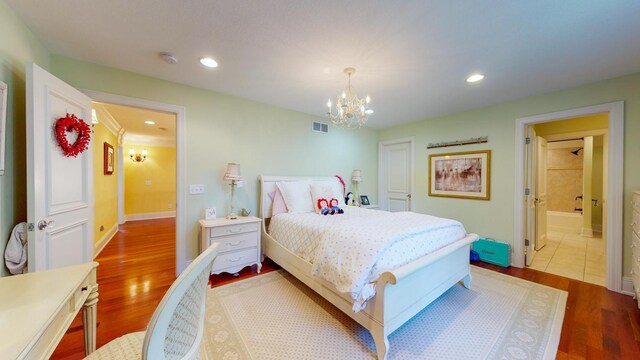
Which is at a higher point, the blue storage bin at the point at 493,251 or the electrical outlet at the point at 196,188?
the electrical outlet at the point at 196,188

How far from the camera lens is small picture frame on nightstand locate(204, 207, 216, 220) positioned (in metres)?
2.92

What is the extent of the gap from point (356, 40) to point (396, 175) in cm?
342

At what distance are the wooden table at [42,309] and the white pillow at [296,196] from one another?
7.13 feet

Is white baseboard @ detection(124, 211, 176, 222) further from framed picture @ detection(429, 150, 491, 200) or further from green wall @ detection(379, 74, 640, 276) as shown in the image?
framed picture @ detection(429, 150, 491, 200)

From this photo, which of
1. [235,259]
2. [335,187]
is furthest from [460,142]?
[235,259]

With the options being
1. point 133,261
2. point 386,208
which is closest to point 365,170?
point 386,208

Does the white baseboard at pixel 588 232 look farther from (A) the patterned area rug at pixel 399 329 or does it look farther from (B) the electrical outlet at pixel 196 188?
(B) the electrical outlet at pixel 196 188

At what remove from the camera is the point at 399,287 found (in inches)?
65.4

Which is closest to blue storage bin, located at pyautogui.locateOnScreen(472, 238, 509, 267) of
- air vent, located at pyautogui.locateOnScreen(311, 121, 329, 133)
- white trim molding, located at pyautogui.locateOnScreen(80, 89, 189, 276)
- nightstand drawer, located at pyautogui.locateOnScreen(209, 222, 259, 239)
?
air vent, located at pyautogui.locateOnScreen(311, 121, 329, 133)

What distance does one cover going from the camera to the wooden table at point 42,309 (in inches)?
27.5

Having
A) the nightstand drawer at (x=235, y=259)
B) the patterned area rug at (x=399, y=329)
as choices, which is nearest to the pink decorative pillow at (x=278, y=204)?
the nightstand drawer at (x=235, y=259)

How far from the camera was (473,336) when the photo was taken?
5.90ft

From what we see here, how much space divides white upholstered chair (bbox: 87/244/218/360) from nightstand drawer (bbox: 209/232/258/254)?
1654 millimetres

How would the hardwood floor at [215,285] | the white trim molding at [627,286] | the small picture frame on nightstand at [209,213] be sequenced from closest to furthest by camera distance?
the hardwood floor at [215,285], the white trim molding at [627,286], the small picture frame on nightstand at [209,213]
